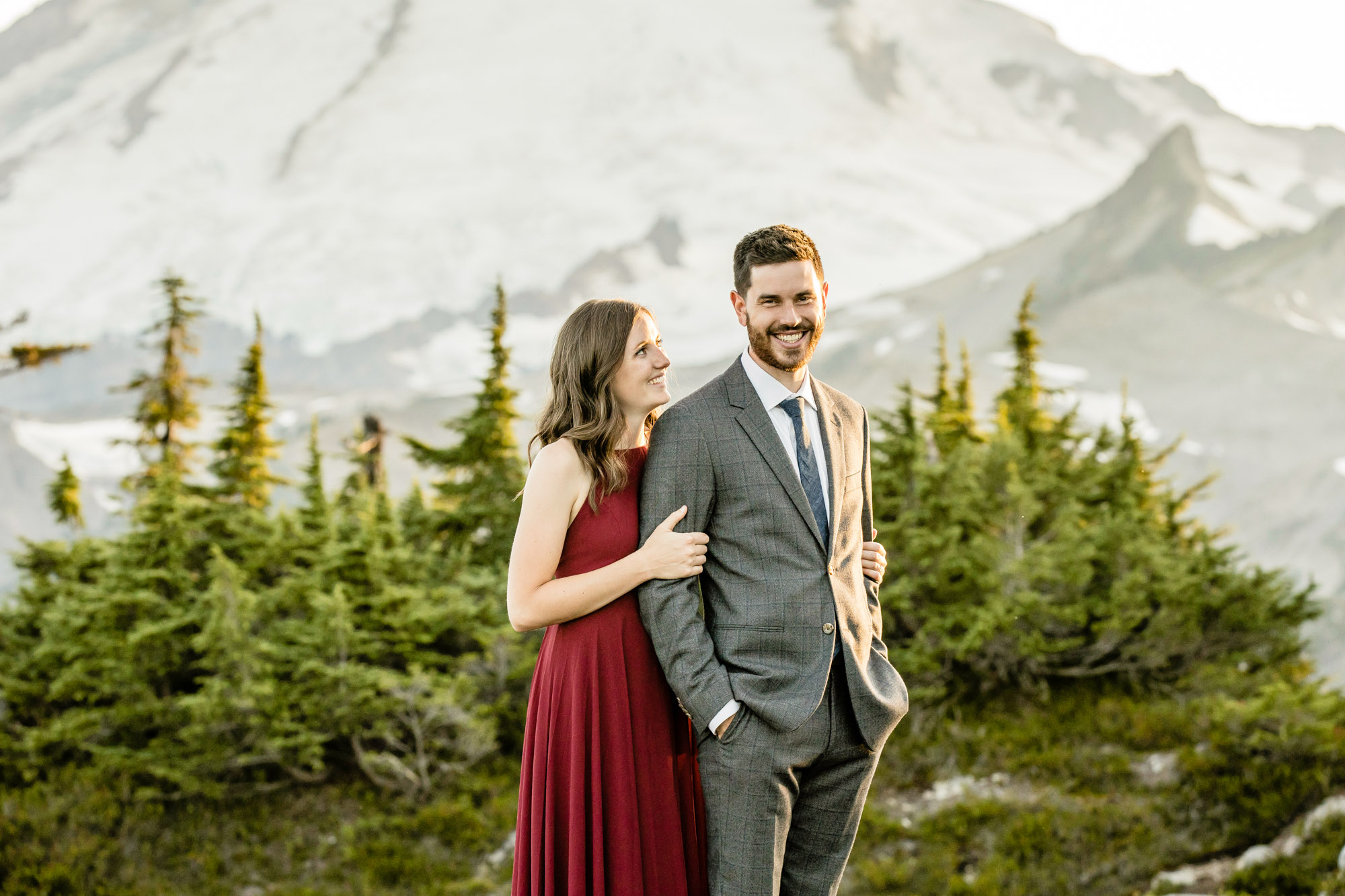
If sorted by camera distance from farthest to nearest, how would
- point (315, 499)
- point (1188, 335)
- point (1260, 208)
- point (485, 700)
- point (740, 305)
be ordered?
point (1260, 208)
point (1188, 335)
point (315, 499)
point (485, 700)
point (740, 305)

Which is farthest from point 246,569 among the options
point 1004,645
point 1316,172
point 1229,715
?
point 1316,172

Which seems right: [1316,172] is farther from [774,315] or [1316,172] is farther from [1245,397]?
[774,315]

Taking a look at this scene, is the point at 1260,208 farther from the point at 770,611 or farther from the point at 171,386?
the point at 770,611

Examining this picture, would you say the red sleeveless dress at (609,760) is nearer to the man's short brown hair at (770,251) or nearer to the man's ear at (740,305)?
the man's ear at (740,305)

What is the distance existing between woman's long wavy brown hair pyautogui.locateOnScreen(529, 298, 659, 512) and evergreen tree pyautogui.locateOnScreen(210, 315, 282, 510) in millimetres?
10768

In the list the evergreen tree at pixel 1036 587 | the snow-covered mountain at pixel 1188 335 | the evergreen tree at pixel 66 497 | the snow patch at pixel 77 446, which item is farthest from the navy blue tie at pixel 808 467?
the snow patch at pixel 77 446

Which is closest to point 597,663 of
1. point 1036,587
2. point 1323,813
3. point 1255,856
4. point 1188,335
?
point 1255,856

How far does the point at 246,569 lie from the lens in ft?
33.1

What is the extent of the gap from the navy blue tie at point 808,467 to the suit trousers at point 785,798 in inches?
19.0

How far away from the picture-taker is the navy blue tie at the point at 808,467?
10.9 ft

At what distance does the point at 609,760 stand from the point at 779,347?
1582 mm

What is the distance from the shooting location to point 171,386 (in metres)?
15.9

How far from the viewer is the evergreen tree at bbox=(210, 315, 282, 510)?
13.2 meters

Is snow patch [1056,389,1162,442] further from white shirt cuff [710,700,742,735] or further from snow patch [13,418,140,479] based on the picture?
snow patch [13,418,140,479]
